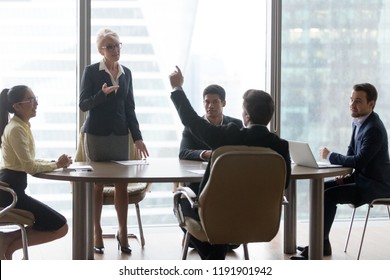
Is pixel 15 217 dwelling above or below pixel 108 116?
below

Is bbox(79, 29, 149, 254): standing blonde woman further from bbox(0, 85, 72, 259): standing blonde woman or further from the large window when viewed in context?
the large window

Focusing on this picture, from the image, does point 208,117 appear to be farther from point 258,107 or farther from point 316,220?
point 258,107

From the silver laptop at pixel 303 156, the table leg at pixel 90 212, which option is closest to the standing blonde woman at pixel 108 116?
the table leg at pixel 90 212

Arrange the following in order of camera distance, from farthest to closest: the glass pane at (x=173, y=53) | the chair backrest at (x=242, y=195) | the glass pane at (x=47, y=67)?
the glass pane at (x=173, y=53) < the glass pane at (x=47, y=67) < the chair backrest at (x=242, y=195)

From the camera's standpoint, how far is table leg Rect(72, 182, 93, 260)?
3674 mm

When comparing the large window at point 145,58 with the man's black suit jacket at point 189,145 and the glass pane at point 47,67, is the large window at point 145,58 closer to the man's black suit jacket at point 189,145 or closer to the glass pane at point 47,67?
the glass pane at point 47,67

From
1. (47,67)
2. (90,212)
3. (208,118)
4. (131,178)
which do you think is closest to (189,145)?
(208,118)

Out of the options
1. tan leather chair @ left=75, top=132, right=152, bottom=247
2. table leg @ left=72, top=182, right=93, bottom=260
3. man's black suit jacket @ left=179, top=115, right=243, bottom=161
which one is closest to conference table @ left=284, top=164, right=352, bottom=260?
man's black suit jacket @ left=179, top=115, right=243, bottom=161

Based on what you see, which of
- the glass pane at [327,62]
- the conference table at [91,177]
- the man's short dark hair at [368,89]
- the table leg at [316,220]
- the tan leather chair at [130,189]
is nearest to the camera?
the conference table at [91,177]

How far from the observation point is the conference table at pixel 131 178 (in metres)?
3.43

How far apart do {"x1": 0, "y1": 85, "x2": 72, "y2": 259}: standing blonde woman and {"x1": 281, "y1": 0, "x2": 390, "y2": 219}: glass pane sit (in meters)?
2.64

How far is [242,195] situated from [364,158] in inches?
48.0

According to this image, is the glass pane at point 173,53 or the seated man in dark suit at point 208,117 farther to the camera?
the glass pane at point 173,53

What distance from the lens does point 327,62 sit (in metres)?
5.74
